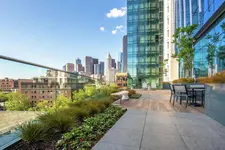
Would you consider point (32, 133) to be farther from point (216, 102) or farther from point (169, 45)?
point (169, 45)

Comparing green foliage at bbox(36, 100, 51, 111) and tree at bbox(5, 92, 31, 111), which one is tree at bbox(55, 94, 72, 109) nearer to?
green foliage at bbox(36, 100, 51, 111)

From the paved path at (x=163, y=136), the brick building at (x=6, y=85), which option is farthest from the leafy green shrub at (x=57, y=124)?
the brick building at (x=6, y=85)

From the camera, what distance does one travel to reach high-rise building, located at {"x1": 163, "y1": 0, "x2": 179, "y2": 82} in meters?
22.0

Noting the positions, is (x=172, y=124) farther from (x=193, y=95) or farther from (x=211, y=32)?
(x=211, y=32)

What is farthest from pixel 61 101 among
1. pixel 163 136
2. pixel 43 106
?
pixel 163 136

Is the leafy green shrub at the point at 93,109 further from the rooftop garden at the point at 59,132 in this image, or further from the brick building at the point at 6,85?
the brick building at the point at 6,85

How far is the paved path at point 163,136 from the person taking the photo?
6.21 feet

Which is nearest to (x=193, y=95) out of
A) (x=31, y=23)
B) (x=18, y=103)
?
(x=18, y=103)

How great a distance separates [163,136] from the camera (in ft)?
7.34

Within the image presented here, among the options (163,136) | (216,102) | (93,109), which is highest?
(216,102)

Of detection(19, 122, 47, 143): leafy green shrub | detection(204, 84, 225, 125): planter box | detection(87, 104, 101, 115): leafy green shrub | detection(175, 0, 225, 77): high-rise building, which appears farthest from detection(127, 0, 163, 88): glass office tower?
detection(19, 122, 47, 143): leafy green shrub

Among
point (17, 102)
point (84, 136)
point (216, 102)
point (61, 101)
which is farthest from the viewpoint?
point (61, 101)

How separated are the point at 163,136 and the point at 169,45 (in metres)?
22.8

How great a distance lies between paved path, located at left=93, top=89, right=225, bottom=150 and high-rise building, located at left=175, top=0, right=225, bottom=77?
6.12 metres
